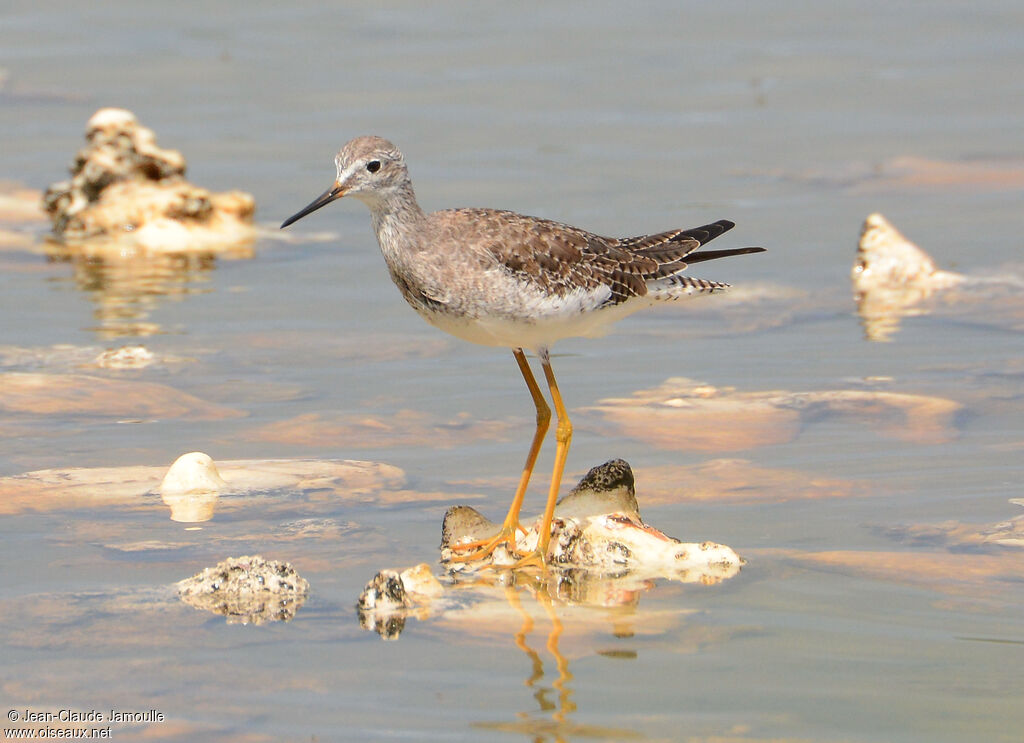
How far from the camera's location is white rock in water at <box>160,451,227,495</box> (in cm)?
793

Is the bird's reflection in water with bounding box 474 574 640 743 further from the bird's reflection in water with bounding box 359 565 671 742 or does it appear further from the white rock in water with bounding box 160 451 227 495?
the white rock in water with bounding box 160 451 227 495

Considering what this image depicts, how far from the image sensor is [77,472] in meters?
8.31

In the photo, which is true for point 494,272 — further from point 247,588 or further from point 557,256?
point 247,588

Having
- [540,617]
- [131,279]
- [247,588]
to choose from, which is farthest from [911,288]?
[247,588]

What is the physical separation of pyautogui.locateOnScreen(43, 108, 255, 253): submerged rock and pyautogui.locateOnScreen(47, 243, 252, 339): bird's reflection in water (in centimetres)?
36

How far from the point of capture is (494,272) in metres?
7.70

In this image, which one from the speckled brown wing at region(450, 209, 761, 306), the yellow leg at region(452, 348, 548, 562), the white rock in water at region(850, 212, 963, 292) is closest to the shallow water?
the yellow leg at region(452, 348, 548, 562)

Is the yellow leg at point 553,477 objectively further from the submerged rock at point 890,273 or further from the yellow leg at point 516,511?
the submerged rock at point 890,273

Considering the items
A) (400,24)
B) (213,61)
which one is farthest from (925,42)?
(213,61)

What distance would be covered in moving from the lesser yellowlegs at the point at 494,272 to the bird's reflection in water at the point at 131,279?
4.04 meters

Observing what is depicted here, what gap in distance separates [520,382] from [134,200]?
5758mm

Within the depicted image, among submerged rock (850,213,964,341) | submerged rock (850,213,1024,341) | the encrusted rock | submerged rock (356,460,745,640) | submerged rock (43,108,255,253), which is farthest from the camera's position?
submerged rock (43,108,255,253)

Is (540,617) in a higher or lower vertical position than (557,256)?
lower

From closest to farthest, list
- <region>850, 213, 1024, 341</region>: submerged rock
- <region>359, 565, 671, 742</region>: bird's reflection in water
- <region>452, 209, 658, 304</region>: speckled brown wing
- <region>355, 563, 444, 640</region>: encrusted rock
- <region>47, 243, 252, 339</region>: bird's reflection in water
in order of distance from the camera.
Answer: <region>359, 565, 671, 742</region>: bird's reflection in water < <region>355, 563, 444, 640</region>: encrusted rock < <region>452, 209, 658, 304</region>: speckled brown wing < <region>850, 213, 1024, 341</region>: submerged rock < <region>47, 243, 252, 339</region>: bird's reflection in water
